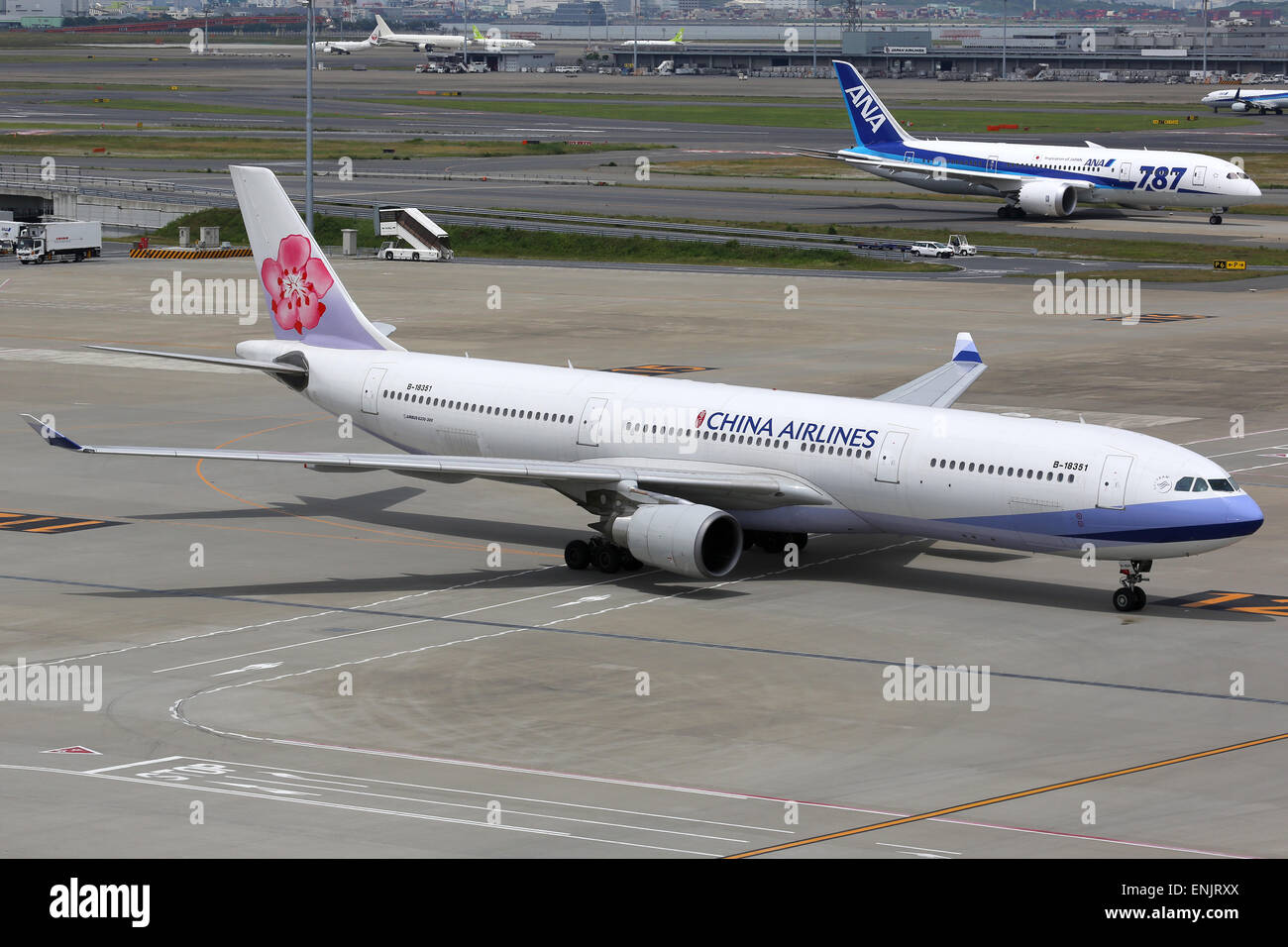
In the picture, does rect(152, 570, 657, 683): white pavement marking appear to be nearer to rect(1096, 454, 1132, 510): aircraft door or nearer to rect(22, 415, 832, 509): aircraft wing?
rect(22, 415, 832, 509): aircraft wing

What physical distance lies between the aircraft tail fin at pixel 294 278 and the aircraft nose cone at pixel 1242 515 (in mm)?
23606

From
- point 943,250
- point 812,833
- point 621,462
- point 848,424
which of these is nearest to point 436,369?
point 621,462

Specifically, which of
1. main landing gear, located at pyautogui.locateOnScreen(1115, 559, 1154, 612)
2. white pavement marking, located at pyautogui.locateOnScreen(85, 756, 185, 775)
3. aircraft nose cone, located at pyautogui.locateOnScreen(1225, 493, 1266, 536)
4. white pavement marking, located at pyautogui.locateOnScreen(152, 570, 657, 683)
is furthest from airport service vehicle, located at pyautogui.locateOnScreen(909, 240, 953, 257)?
white pavement marking, located at pyautogui.locateOnScreen(85, 756, 185, 775)

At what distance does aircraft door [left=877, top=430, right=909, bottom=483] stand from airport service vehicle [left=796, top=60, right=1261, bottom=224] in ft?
306

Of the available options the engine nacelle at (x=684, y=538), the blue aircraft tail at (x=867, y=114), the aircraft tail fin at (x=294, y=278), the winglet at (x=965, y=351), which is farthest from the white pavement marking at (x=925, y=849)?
the blue aircraft tail at (x=867, y=114)

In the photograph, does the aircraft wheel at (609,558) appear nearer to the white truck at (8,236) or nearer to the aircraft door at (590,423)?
the aircraft door at (590,423)

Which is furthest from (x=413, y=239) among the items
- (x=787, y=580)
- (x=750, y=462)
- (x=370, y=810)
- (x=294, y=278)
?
(x=370, y=810)

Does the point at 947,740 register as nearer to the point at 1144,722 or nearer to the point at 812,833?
the point at 1144,722

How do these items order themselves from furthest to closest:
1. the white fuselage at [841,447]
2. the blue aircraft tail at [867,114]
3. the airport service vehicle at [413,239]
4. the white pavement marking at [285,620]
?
the blue aircraft tail at [867,114]
the airport service vehicle at [413,239]
the white fuselage at [841,447]
the white pavement marking at [285,620]

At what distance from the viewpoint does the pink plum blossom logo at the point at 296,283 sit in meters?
50.5

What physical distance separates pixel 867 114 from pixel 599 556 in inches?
3999

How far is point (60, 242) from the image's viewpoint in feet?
374

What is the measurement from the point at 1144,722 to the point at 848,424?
484 inches

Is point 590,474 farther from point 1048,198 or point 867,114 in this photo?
point 867,114
